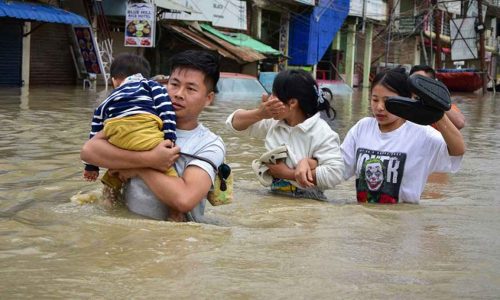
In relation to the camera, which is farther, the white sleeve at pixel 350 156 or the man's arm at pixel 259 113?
the white sleeve at pixel 350 156

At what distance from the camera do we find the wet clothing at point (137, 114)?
3.02 m

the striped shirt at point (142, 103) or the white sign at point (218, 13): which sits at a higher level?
the white sign at point (218, 13)

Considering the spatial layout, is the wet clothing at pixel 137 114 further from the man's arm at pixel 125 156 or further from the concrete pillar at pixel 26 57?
the concrete pillar at pixel 26 57

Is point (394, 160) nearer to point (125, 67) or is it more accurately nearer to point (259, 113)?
point (259, 113)

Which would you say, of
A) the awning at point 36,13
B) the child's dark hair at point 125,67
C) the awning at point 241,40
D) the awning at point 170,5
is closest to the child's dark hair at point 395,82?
the child's dark hair at point 125,67

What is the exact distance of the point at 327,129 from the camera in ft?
14.3

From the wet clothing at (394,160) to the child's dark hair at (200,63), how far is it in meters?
1.37

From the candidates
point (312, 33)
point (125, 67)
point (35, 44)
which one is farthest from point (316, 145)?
point (312, 33)

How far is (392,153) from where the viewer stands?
13.8 feet

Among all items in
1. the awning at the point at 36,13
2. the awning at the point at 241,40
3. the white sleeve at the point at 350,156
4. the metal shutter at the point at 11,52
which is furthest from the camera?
the awning at the point at 241,40

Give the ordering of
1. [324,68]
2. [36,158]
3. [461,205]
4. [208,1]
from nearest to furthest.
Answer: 1. [461,205]
2. [36,158]
3. [208,1]
4. [324,68]

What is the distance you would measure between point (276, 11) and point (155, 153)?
91.5ft

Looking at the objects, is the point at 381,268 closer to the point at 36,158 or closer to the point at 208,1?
the point at 36,158

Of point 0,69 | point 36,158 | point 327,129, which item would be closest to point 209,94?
point 327,129
